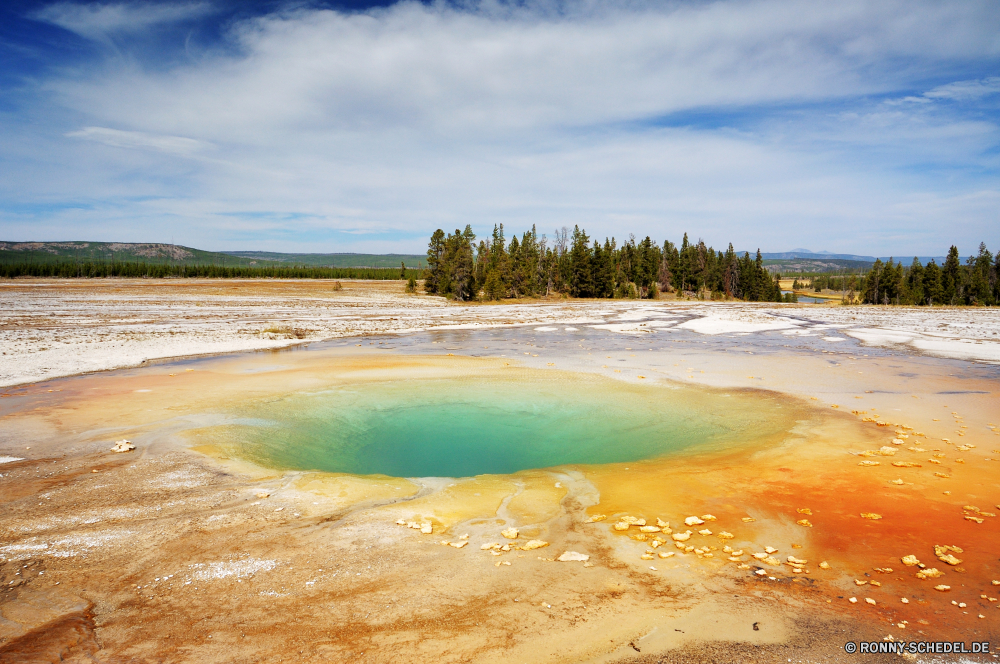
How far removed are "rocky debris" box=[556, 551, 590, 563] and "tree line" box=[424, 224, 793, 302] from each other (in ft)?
192

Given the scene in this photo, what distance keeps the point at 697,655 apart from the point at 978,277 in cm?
10747

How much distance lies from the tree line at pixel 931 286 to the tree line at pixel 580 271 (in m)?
15.3

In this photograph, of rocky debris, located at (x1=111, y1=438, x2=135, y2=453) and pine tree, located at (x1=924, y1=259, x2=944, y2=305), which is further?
pine tree, located at (x1=924, y1=259, x2=944, y2=305)

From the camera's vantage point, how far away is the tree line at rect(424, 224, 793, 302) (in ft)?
222

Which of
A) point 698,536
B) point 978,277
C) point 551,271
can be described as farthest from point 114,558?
point 978,277

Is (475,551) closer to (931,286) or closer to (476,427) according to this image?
(476,427)

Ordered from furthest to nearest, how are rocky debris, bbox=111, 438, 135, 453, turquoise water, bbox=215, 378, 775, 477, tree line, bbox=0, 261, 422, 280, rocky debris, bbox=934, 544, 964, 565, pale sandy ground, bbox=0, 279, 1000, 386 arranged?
tree line, bbox=0, 261, 422, 280 → pale sandy ground, bbox=0, 279, 1000, 386 → turquoise water, bbox=215, 378, 775, 477 → rocky debris, bbox=111, 438, 135, 453 → rocky debris, bbox=934, 544, 964, 565

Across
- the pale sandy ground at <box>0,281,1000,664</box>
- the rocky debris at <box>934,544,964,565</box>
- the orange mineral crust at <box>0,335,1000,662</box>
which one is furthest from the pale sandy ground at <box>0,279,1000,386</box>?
the rocky debris at <box>934,544,964,565</box>

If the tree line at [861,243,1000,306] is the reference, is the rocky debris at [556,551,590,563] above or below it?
Result: below

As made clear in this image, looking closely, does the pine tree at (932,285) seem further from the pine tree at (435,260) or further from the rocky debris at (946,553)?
the rocky debris at (946,553)

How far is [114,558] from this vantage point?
5129mm

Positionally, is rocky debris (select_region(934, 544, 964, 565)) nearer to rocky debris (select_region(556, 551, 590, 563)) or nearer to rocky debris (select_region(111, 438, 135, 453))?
rocky debris (select_region(556, 551, 590, 563))

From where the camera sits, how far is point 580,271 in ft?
259

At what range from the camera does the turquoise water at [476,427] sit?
8.77 m
